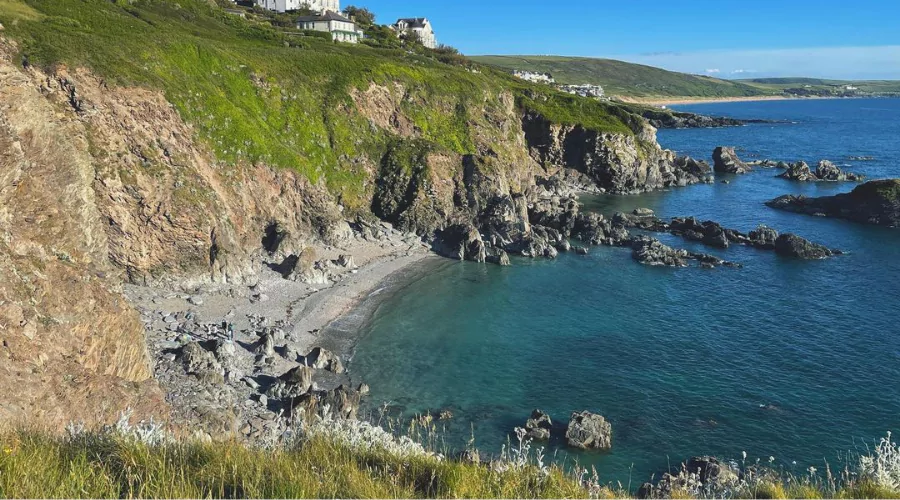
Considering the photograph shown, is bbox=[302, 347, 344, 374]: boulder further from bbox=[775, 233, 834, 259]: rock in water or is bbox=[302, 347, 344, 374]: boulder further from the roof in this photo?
the roof

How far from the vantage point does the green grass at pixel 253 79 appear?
5359 cm

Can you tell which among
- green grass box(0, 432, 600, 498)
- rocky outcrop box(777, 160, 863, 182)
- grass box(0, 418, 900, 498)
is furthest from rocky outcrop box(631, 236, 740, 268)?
rocky outcrop box(777, 160, 863, 182)

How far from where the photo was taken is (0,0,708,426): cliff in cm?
2722

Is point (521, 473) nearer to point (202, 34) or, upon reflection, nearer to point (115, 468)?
point (115, 468)

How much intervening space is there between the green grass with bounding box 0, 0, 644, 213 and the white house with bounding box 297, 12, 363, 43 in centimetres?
2285

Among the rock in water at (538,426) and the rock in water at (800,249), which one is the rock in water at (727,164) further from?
the rock in water at (538,426)

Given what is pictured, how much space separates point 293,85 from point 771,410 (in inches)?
2587

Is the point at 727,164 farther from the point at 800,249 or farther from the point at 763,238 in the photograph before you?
the point at 800,249

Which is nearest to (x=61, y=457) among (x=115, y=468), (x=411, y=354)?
(x=115, y=468)

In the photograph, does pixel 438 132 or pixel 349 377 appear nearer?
pixel 349 377

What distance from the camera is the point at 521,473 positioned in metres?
10.4

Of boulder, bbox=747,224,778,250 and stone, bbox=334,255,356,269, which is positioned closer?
stone, bbox=334,255,356,269

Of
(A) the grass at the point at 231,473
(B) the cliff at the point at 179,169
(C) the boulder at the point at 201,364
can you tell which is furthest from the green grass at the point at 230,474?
(C) the boulder at the point at 201,364

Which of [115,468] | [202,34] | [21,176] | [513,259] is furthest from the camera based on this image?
[202,34]
